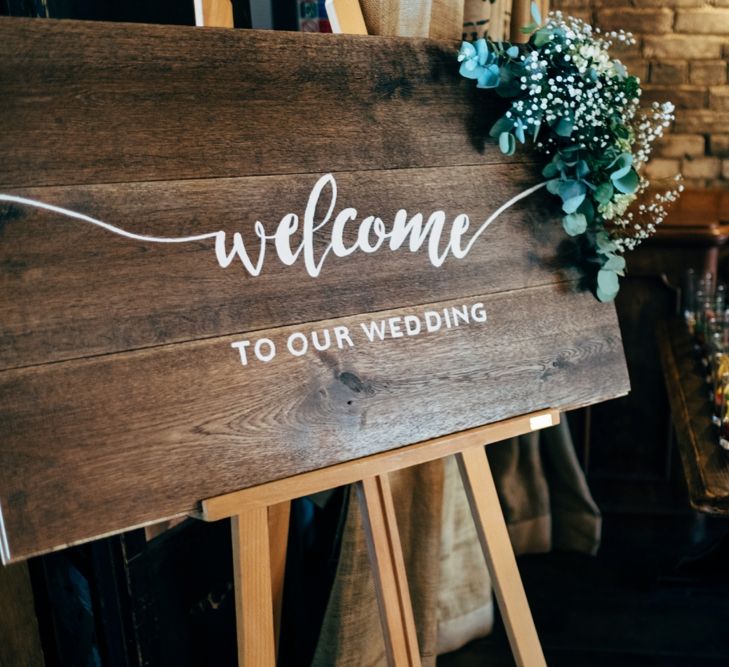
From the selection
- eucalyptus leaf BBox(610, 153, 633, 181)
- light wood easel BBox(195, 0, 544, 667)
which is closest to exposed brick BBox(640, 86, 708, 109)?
eucalyptus leaf BBox(610, 153, 633, 181)

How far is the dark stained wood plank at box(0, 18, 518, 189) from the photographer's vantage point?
100 centimetres

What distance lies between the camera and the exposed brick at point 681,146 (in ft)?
10.6

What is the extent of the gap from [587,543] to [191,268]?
86.2 inches

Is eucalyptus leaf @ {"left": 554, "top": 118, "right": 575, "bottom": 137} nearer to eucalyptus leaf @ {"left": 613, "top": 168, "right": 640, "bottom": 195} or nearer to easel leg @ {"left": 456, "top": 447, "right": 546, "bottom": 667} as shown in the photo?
eucalyptus leaf @ {"left": 613, "top": 168, "right": 640, "bottom": 195}

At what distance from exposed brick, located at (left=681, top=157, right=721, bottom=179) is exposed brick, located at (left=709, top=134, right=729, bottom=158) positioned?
0.09 ft

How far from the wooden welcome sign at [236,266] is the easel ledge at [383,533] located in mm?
27

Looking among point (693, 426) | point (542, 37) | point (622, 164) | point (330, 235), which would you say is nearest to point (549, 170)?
point (622, 164)

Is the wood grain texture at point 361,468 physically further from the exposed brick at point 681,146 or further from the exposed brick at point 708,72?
the exposed brick at point 708,72

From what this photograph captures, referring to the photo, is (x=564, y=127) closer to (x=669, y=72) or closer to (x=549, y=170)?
(x=549, y=170)

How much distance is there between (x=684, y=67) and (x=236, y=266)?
2705 millimetres

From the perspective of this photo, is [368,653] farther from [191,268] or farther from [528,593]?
[191,268]

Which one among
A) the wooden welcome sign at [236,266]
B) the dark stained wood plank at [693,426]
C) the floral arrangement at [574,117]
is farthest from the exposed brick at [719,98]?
the wooden welcome sign at [236,266]

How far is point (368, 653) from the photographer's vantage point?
1.88 meters

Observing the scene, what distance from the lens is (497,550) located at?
1.42 metres
